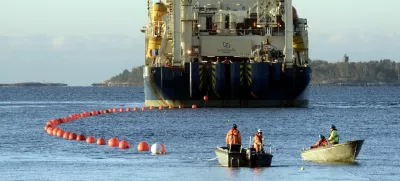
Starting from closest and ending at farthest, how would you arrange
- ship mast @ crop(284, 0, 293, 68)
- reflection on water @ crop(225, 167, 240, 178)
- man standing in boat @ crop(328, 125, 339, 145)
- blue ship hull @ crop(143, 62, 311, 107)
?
1. reflection on water @ crop(225, 167, 240, 178)
2. man standing in boat @ crop(328, 125, 339, 145)
3. blue ship hull @ crop(143, 62, 311, 107)
4. ship mast @ crop(284, 0, 293, 68)

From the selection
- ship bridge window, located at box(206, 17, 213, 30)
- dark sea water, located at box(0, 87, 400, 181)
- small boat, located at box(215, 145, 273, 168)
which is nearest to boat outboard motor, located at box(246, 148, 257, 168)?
small boat, located at box(215, 145, 273, 168)

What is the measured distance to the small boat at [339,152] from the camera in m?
45.8

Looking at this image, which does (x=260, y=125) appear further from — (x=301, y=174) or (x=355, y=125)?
(x=301, y=174)

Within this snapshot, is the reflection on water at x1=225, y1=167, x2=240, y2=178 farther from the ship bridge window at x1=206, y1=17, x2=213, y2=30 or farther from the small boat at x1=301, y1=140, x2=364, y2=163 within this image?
the ship bridge window at x1=206, y1=17, x2=213, y2=30

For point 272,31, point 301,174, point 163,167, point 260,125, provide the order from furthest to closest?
point 272,31
point 260,125
point 163,167
point 301,174

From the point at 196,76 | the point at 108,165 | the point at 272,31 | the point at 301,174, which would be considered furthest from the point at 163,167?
the point at 272,31

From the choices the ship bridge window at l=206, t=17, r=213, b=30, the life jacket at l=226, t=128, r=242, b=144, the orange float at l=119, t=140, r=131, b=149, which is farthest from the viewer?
the ship bridge window at l=206, t=17, r=213, b=30

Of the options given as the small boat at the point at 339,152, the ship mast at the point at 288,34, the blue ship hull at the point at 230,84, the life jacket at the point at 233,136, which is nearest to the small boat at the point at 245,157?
the life jacket at the point at 233,136

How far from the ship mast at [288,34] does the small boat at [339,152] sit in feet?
152

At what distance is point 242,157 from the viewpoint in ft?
144

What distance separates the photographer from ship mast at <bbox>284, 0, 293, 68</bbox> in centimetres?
9312

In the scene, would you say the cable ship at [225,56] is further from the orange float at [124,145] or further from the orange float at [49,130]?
the orange float at [124,145]

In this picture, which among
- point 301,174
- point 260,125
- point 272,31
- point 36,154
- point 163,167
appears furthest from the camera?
point 272,31

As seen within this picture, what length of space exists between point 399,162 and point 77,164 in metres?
14.1
